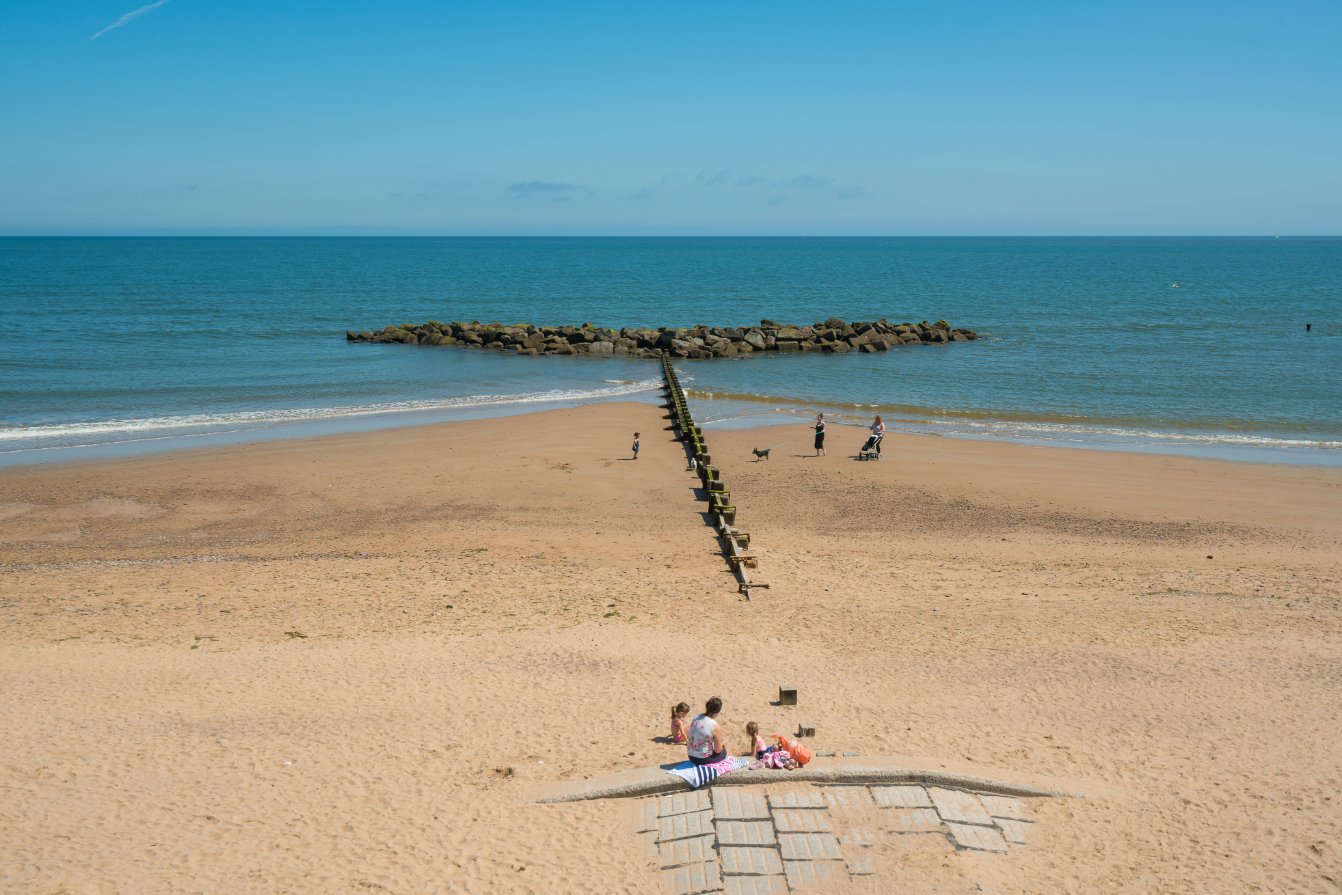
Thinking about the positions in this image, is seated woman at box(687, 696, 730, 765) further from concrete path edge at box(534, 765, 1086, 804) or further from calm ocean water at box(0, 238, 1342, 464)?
calm ocean water at box(0, 238, 1342, 464)

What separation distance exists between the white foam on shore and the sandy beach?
638 centimetres

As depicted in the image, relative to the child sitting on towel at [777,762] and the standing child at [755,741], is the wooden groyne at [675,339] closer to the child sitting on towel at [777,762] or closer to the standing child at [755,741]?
the standing child at [755,741]

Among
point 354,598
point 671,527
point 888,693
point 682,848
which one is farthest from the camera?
point 671,527

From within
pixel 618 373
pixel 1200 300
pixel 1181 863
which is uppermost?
pixel 1200 300

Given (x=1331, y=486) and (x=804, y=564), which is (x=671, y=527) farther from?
(x=1331, y=486)

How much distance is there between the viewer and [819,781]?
8812mm

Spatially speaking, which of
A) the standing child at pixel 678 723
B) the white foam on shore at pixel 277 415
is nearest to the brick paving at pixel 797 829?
the standing child at pixel 678 723

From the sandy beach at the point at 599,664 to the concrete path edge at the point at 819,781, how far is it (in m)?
0.20

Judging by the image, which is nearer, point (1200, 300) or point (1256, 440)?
point (1256, 440)

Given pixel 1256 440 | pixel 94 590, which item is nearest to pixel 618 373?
pixel 1256 440

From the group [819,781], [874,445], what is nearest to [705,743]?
[819,781]

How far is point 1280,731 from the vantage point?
33.9ft

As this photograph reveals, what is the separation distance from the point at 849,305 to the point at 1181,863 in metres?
68.0

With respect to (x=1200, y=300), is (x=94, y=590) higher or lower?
lower
